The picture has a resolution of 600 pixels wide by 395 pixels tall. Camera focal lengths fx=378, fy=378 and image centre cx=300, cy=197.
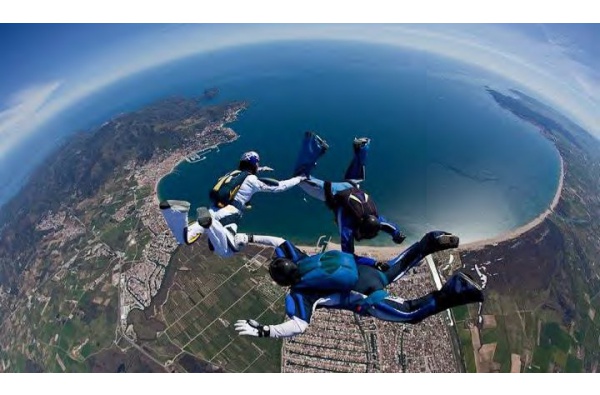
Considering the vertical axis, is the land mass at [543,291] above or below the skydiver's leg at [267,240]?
below

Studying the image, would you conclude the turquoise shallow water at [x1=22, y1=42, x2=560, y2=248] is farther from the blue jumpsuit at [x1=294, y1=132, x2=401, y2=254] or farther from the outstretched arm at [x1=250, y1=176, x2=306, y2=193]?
the outstretched arm at [x1=250, y1=176, x2=306, y2=193]

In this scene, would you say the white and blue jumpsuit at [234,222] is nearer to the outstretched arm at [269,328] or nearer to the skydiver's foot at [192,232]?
the skydiver's foot at [192,232]

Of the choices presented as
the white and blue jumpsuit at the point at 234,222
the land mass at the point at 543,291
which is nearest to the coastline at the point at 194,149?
the white and blue jumpsuit at the point at 234,222

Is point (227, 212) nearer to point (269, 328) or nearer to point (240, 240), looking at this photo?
point (240, 240)

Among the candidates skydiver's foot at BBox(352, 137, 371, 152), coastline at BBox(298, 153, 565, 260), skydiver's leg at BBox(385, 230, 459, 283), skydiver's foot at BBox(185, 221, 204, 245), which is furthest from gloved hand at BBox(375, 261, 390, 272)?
coastline at BBox(298, 153, 565, 260)

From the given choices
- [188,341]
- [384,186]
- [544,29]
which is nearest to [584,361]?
[384,186]

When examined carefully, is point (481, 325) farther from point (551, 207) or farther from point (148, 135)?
point (148, 135)
